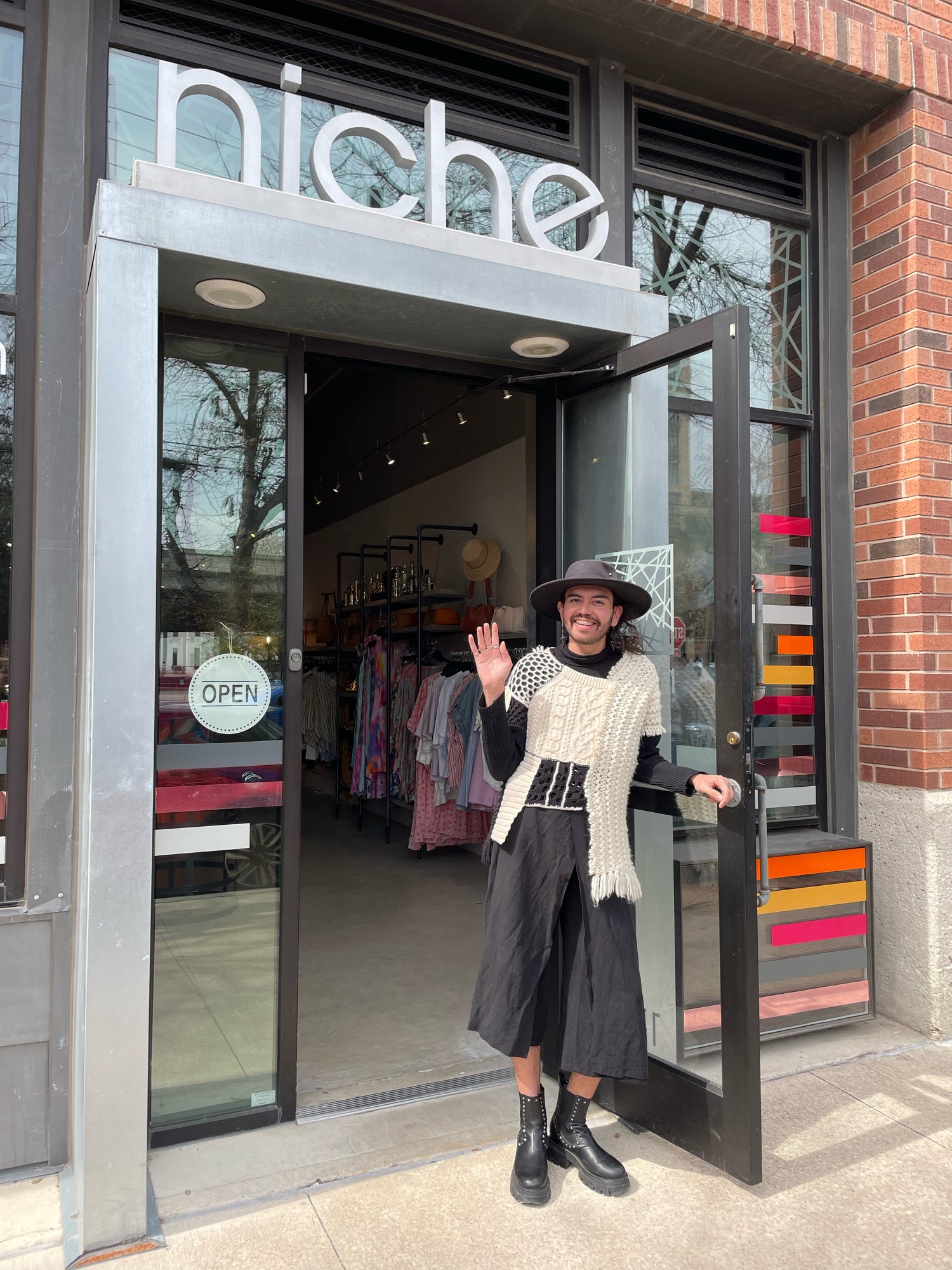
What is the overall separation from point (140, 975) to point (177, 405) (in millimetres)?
1724

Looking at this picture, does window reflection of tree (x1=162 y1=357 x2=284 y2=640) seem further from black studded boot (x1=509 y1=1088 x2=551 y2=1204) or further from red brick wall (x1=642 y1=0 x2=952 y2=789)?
red brick wall (x1=642 y1=0 x2=952 y2=789)

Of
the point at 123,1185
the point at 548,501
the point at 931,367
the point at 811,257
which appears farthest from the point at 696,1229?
the point at 811,257

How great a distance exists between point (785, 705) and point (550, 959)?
1.97 m

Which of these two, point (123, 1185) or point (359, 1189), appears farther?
point (359, 1189)

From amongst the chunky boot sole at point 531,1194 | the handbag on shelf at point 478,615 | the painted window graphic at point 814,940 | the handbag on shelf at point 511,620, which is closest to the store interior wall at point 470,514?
the handbag on shelf at point 478,615

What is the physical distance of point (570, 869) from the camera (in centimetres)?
269

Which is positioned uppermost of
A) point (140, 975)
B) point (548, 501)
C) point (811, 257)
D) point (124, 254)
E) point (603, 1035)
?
point (811, 257)

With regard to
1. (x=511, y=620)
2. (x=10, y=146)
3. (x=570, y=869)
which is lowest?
(x=570, y=869)

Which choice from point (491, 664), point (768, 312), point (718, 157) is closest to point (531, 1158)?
point (491, 664)

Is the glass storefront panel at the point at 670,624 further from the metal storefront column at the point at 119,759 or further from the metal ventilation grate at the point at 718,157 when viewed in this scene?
the metal storefront column at the point at 119,759

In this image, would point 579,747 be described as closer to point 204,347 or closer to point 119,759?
point 119,759

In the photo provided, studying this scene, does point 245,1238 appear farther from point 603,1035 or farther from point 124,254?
point 124,254

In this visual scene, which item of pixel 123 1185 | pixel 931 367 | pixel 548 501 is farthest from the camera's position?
pixel 931 367

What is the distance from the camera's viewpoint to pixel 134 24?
3.11 meters
